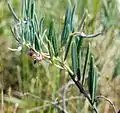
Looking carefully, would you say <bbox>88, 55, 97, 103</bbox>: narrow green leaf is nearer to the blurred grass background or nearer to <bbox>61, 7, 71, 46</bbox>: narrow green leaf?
<bbox>61, 7, 71, 46</bbox>: narrow green leaf

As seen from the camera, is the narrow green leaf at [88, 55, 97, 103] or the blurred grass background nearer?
the narrow green leaf at [88, 55, 97, 103]

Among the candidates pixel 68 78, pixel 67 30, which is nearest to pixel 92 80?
pixel 67 30

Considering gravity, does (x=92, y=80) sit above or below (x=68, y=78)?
above

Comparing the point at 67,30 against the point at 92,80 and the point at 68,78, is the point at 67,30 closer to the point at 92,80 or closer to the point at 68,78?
the point at 92,80

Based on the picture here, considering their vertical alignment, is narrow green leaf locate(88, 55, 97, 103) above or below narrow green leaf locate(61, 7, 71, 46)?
below

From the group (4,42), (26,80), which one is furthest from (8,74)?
(26,80)

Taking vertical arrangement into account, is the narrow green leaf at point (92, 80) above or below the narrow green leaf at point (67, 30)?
below

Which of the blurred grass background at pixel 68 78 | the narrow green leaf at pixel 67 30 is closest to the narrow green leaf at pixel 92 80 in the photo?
the narrow green leaf at pixel 67 30

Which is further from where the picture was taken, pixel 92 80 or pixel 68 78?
pixel 68 78

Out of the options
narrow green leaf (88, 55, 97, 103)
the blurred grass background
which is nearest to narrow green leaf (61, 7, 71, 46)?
narrow green leaf (88, 55, 97, 103)

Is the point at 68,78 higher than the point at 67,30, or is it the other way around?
the point at 67,30

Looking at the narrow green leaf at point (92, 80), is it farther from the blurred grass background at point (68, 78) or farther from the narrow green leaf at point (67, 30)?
the blurred grass background at point (68, 78)

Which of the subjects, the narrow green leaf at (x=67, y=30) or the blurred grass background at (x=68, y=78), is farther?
the blurred grass background at (x=68, y=78)
